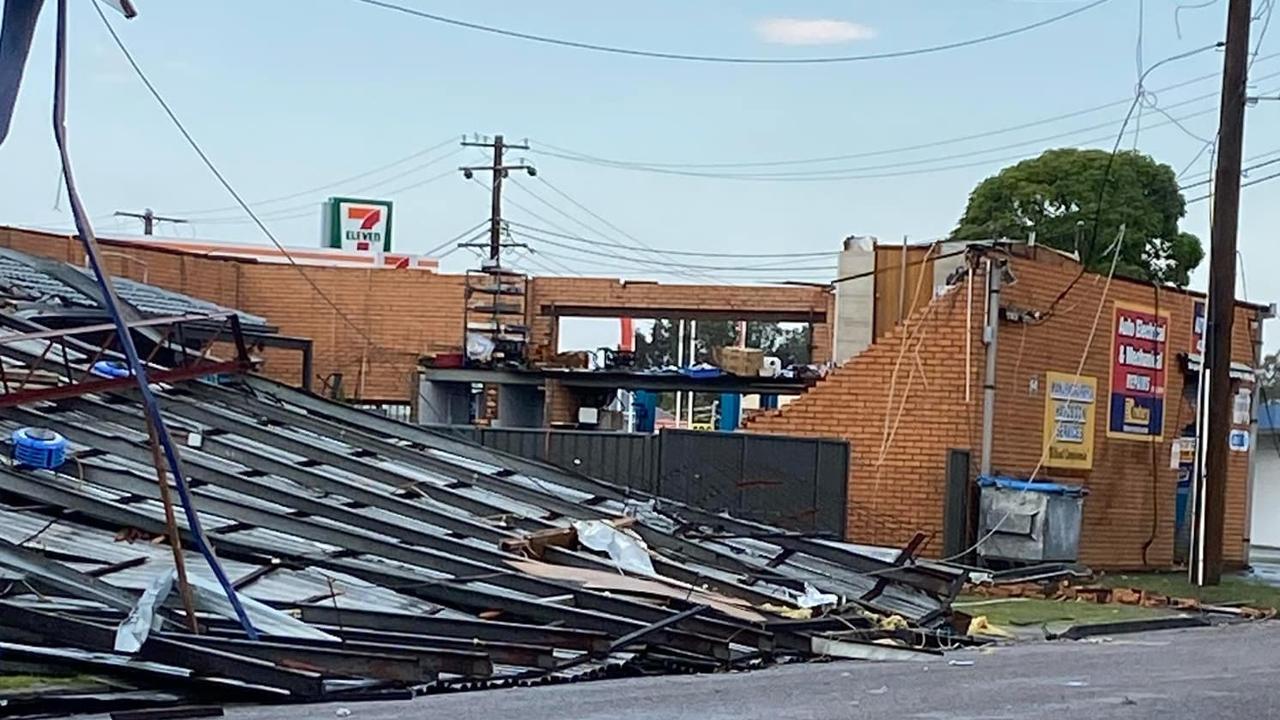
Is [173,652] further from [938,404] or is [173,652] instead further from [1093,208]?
[1093,208]

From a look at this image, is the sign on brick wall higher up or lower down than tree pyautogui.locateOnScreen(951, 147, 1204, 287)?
lower down

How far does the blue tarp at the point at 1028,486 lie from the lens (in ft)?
73.7

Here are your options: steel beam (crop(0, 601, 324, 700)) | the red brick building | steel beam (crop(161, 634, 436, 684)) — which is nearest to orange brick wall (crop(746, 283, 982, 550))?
steel beam (crop(161, 634, 436, 684))

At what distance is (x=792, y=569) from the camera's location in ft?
60.6

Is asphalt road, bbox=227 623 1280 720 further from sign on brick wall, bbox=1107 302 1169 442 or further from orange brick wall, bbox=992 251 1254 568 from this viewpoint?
sign on brick wall, bbox=1107 302 1169 442

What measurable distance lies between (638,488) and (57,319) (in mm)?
7638

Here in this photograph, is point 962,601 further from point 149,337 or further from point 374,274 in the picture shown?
point 374,274

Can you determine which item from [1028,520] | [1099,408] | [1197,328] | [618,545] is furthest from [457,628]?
[1197,328]

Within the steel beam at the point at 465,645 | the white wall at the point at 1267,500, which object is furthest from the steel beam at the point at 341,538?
the white wall at the point at 1267,500

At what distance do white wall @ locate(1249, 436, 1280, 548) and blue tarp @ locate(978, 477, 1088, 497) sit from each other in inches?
838

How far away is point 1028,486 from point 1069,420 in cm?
232

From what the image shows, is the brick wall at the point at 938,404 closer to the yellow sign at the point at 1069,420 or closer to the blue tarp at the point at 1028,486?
the yellow sign at the point at 1069,420

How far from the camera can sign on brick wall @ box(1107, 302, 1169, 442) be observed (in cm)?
2553

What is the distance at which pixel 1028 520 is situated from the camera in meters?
22.4
